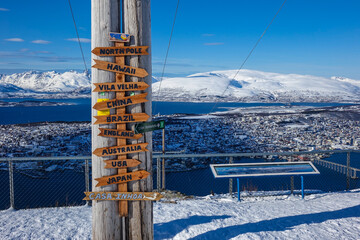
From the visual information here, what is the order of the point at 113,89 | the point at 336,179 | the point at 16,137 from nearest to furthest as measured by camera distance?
the point at 113,89 < the point at 336,179 < the point at 16,137

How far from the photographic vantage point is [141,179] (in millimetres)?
2998

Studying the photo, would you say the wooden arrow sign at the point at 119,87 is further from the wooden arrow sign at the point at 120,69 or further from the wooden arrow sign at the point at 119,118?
the wooden arrow sign at the point at 119,118

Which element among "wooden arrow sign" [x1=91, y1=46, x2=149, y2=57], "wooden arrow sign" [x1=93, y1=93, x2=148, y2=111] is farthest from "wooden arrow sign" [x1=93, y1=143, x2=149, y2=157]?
"wooden arrow sign" [x1=91, y1=46, x2=149, y2=57]

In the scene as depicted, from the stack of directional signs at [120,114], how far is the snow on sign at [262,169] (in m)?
3.34

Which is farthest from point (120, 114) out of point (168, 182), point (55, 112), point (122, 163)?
point (55, 112)

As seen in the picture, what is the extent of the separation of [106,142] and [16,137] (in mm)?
53914

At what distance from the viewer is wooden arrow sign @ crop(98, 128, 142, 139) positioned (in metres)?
2.89

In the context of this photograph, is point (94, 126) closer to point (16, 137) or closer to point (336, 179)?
point (336, 179)

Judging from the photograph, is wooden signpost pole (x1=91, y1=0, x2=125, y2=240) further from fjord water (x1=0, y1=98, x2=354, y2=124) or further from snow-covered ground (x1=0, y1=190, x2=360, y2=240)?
fjord water (x1=0, y1=98, x2=354, y2=124)

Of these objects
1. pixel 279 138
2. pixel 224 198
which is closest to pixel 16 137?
pixel 279 138

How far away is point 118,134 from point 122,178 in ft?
1.47

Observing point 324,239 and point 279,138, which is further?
point 279,138

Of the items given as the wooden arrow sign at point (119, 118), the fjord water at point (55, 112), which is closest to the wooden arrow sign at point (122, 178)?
the wooden arrow sign at point (119, 118)

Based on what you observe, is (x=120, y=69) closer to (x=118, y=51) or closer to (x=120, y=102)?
(x=118, y=51)
